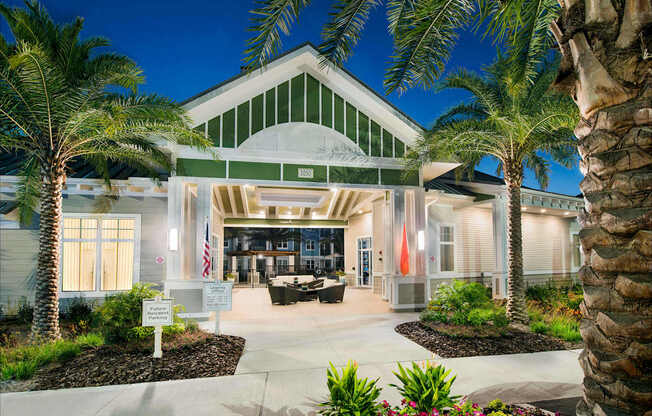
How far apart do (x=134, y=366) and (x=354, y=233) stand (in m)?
15.4

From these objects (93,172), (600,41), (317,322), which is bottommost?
(317,322)

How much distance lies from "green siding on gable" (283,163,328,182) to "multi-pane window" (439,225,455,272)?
603cm

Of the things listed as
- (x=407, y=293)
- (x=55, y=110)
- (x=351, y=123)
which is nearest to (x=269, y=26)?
(x=55, y=110)

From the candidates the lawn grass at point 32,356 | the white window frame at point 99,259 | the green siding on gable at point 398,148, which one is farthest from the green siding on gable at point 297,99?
the lawn grass at point 32,356

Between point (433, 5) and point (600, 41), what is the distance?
2.50 meters

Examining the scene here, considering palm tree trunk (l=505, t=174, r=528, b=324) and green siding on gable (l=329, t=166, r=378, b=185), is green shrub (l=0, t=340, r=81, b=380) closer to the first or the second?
green siding on gable (l=329, t=166, r=378, b=185)

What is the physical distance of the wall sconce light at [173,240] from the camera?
9.63 meters

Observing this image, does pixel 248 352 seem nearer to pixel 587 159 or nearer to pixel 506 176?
pixel 587 159

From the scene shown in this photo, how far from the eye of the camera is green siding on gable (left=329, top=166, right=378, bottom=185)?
35.6 ft

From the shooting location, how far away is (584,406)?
91.4 inches

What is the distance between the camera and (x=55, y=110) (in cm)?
690

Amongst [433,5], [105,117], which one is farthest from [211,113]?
[433,5]

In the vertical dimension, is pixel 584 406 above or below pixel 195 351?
above

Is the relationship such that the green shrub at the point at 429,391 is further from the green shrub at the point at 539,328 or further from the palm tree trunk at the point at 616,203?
the green shrub at the point at 539,328
